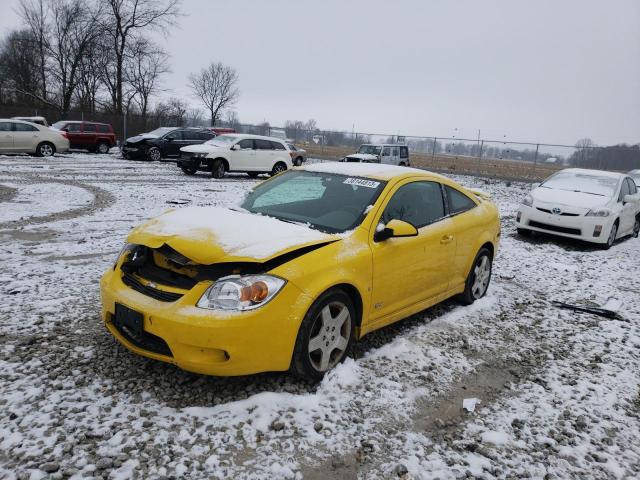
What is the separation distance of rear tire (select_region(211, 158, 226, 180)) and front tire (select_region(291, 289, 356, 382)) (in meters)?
14.6

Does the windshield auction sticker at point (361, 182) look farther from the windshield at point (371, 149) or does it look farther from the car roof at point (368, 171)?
the windshield at point (371, 149)

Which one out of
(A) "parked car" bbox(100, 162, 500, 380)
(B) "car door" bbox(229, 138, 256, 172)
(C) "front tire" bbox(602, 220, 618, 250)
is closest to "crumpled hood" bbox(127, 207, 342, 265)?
(A) "parked car" bbox(100, 162, 500, 380)

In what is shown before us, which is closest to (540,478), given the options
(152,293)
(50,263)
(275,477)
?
(275,477)

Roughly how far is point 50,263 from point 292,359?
13.6 feet

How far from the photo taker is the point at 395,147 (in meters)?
25.7

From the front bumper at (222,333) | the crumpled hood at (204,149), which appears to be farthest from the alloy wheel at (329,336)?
the crumpled hood at (204,149)

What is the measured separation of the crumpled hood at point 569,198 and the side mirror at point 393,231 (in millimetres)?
7005

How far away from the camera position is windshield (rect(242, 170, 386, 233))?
4.04m

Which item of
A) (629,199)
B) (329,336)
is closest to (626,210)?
(629,199)

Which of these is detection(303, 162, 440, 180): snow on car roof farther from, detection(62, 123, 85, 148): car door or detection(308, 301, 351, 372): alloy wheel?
detection(62, 123, 85, 148): car door

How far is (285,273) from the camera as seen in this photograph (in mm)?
3199

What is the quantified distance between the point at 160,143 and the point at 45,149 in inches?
184

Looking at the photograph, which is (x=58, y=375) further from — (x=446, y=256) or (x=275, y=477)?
(x=446, y=256)

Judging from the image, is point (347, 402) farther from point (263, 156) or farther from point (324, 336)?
point (263, 156)
